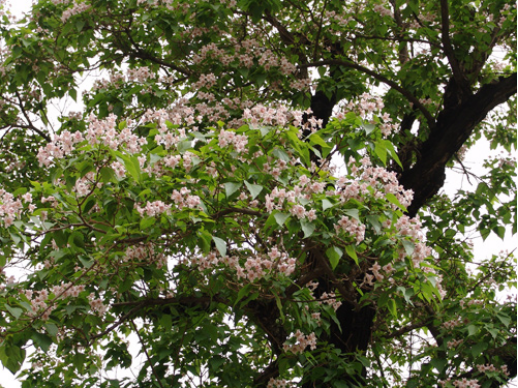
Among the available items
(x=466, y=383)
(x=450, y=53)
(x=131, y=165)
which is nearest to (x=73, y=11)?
(x=131, y=165)

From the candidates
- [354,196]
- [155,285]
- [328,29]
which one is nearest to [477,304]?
[354,196]

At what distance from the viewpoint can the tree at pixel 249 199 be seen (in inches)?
110

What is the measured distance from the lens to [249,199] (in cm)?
327

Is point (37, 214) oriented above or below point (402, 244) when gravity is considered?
below

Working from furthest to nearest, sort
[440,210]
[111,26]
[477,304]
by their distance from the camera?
[440,210]
[111,26]
[477,304]

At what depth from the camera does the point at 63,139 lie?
8.58 ft

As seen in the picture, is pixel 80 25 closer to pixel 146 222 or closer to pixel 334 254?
pixel 146 222

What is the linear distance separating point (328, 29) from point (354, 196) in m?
2.70

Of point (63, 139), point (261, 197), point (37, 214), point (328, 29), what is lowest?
point (37, 214)

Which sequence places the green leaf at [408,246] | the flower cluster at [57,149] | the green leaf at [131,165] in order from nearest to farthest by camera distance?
the green leaf at [131,165] → the flower cluster at [57,149] → the green leaf at [408,246]

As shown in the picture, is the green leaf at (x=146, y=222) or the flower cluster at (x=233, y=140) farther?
the flower cluster at (x=233, y=140)

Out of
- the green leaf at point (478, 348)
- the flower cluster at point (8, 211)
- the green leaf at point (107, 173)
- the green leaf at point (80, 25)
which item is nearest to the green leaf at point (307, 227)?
the green leaf at point (107, 173)

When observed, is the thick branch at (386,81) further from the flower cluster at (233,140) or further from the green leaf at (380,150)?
the flower cluster at (233,140)

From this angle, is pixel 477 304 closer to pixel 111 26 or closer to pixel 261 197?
pixel 261 197
